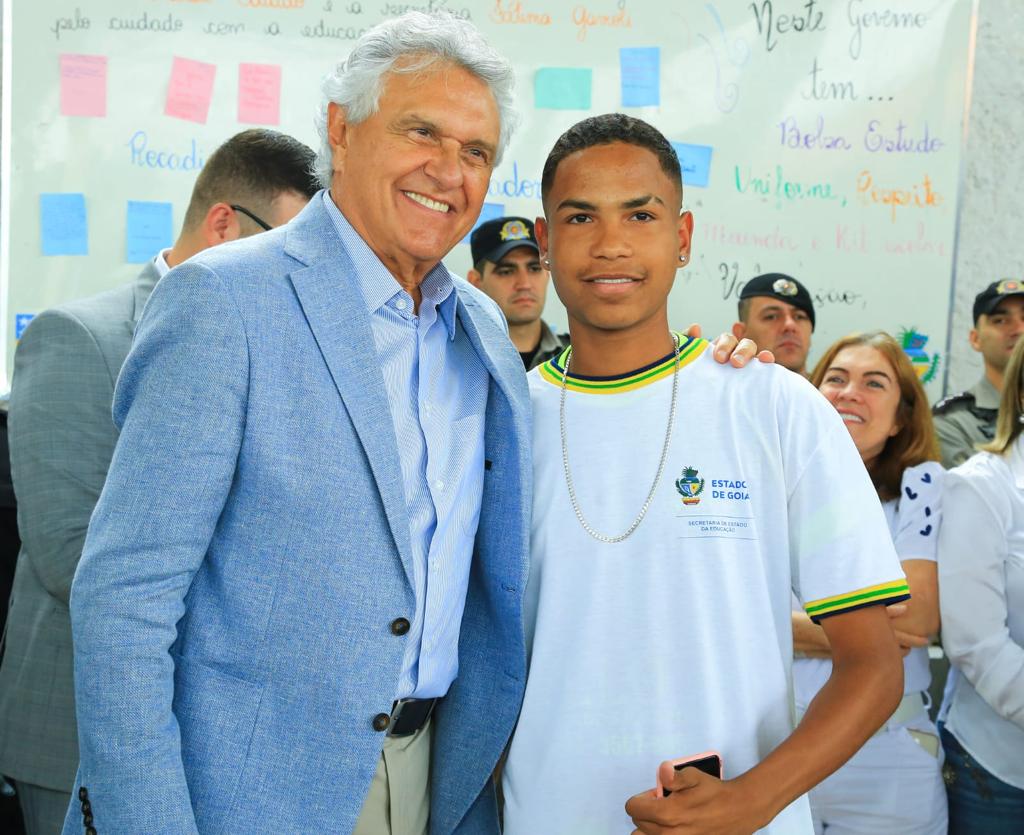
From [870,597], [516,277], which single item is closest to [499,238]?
[516,277]

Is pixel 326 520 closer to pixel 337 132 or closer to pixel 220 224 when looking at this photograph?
pixel 337 132

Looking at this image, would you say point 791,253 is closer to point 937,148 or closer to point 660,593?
Answer: point 937,148

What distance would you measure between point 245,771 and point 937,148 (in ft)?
11.5

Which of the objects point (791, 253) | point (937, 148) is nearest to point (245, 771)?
point (791, 253)

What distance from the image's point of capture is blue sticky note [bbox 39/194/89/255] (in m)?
3.78

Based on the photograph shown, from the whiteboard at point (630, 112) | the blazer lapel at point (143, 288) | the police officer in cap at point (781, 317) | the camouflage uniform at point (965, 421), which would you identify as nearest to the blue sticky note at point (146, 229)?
the whiteboard at point (630, 112)

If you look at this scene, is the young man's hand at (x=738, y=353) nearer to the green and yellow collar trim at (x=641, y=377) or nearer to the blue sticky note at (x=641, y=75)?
the green and yellow collar trim at (x=641, y=377)

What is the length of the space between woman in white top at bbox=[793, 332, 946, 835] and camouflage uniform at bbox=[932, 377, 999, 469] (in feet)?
Result: 2.00

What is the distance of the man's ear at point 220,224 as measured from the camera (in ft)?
7.79

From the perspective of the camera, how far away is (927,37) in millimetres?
3799

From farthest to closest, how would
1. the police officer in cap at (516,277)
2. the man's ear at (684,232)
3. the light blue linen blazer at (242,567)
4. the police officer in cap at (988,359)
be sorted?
the police officer in cap at (516,277) < the police officer in cap at (988,359) < the man's ear at (684,232) < the light blue linen blazer at (242,567)

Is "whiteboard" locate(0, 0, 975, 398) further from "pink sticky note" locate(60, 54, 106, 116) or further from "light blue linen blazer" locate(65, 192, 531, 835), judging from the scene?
"light blue linen blazer" locate(65, 192, 531, 835)

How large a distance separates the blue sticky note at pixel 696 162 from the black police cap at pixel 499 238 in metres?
0.65

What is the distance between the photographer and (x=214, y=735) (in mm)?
1296
